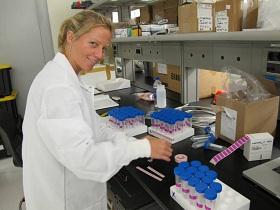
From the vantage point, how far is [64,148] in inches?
30.0

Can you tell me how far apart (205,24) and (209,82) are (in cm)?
89

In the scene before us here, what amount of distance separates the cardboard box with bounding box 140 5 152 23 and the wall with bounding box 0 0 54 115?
164 cm

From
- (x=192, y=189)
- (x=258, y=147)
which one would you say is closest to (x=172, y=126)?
(x=258, y=147)

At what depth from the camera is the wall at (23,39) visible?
318 centimetres

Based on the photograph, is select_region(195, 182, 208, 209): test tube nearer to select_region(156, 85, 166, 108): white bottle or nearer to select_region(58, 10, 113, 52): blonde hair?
select_region(58, 10, 113, 52): blonde hair

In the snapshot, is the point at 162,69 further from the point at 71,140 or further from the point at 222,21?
the point at 71,140

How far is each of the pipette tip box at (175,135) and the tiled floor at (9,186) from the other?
1592 millimetres

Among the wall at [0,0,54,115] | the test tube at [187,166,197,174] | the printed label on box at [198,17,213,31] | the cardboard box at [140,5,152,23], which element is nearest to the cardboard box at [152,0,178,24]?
the cardboard box at [140,5,152,23]

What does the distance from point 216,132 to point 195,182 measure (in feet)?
1.90

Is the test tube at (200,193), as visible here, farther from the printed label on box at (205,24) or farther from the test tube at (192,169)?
the printed label on box at (205,24)

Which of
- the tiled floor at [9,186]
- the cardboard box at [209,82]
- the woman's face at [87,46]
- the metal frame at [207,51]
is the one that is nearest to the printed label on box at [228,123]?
the metal frame at [207,51]

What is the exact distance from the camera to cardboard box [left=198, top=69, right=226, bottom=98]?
6.66ft

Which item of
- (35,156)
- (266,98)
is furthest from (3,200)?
(266,98)

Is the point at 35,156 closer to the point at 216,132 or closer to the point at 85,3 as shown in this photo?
the point at 216,132
